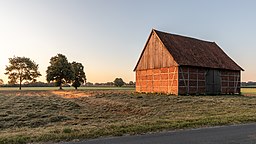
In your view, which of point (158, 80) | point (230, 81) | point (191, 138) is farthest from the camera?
point (230, 81)

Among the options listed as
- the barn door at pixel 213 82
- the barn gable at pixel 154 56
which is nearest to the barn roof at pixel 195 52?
the barn gable at pixel 154 56

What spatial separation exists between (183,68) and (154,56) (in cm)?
608

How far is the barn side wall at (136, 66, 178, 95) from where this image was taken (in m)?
31.8

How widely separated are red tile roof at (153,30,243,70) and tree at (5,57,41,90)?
49.4 m

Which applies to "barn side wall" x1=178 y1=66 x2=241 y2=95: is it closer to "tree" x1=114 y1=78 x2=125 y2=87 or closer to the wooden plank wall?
the wooden plank wall

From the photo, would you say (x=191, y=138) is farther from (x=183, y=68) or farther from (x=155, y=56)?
(x=155, y=56)

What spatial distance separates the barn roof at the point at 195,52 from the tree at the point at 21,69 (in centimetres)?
4887

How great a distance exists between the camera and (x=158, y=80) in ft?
115

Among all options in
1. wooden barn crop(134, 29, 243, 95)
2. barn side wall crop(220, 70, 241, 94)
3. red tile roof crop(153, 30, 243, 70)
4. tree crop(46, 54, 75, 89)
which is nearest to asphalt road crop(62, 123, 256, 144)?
wooden barn crop(134, 29, 243, 95)

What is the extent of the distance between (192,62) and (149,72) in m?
7.51

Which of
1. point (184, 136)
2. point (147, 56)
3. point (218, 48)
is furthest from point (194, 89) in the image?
point (184, 136)

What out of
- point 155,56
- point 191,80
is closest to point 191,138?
point 191,80

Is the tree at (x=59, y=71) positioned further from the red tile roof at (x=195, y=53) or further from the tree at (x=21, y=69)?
the red tile roof at (x=195, y=53)

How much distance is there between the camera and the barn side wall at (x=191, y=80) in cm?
3130
